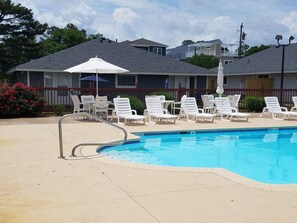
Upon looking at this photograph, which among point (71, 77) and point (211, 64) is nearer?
point (71, 77)

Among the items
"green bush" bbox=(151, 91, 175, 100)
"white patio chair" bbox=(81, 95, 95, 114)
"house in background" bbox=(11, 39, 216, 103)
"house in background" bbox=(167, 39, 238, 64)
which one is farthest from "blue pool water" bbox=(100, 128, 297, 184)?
"house in background" bbox=(167, 39, 238, 64)

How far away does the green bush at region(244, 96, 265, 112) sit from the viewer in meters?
19.4

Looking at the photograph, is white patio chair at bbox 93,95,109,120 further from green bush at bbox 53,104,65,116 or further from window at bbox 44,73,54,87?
window at bbox 44,73,54,87

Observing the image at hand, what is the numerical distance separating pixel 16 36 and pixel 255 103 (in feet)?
91.7

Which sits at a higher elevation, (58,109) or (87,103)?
(87,103)

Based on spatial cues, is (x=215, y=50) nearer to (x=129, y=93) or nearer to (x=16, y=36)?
(x=16, y=36)

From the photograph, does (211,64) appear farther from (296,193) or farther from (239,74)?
(296,193)

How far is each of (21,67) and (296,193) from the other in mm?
18842

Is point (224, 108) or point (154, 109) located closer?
point (154, 109)

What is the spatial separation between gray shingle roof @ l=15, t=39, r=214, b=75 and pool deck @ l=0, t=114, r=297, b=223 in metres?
15.1

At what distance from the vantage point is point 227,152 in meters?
10.3

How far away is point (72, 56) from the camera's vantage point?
23500mm

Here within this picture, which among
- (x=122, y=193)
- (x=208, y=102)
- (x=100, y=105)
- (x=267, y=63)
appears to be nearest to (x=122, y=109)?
(x=100, y=105)

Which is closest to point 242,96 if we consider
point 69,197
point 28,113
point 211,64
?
point 28,113
